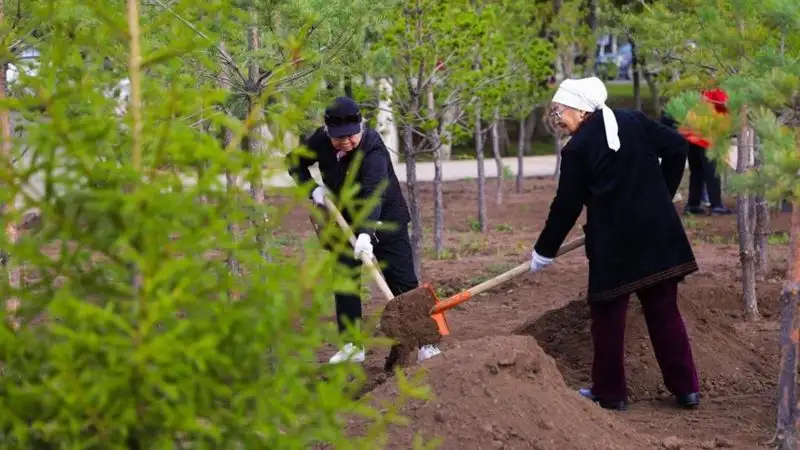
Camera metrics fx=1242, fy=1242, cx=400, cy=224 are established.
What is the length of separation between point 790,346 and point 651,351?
5.68 ft

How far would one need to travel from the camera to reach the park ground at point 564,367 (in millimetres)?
4699

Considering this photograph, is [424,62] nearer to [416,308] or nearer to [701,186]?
[416,308]

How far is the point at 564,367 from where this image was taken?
669cm

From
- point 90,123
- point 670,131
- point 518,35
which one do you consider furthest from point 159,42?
point 518,35

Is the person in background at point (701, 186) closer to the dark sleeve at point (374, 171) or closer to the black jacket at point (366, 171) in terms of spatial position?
the black jacket at point (366, 171)

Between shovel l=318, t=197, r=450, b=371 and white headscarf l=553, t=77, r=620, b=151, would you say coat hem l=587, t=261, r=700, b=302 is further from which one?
shovel l=318, t=197, r=450, b=371

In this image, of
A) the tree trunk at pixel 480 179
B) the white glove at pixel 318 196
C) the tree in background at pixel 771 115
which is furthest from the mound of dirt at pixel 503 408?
the tree trunk at pixel 480 179

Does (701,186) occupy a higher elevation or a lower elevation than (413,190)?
lower

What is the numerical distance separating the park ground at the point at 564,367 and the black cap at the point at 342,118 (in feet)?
4.06

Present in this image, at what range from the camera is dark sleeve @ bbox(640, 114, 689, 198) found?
5.87 meters

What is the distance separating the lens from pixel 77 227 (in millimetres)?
2596

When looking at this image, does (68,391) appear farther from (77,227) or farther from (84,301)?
(77,227)

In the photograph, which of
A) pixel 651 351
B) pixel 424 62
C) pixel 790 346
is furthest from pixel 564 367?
pixel 424 62

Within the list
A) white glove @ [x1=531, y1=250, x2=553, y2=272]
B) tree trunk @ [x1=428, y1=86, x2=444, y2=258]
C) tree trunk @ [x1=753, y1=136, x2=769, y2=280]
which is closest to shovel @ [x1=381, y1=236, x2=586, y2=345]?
white glove @ [x1=531, y1=250, x2=553, y2=272]
